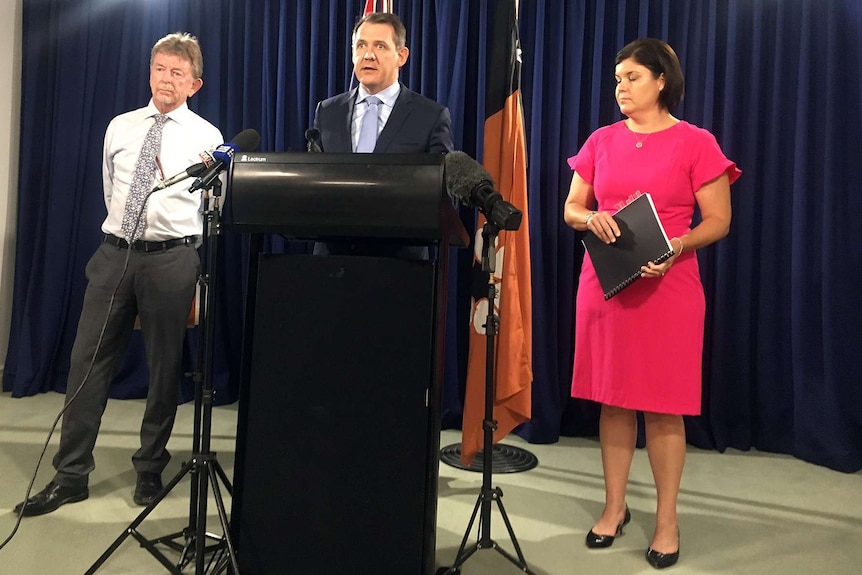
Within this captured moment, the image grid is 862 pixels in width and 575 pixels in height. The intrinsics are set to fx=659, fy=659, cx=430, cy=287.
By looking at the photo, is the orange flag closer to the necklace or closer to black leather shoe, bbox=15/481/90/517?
the necklace

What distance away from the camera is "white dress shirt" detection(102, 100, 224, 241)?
229 cm

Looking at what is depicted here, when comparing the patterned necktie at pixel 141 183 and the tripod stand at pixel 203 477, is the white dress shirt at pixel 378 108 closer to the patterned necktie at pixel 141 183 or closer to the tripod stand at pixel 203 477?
the tripod stand at pixel 203 477

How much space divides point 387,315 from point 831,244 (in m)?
2.40

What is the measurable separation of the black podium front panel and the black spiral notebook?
2.34 feet

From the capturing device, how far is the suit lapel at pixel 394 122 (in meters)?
2.02

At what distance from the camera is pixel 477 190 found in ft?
4.83

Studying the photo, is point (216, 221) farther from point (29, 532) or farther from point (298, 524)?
point (29, 532)

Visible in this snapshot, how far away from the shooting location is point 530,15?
132 inches

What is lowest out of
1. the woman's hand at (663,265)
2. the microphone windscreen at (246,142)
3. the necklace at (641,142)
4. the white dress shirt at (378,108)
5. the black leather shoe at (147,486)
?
the black leather shoe at (147,486)

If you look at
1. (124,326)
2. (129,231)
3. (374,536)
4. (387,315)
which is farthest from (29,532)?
(387,315)

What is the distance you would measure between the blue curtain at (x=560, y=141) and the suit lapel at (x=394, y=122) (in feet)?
4.34

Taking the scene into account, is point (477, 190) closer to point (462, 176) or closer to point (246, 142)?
point (462, 176)

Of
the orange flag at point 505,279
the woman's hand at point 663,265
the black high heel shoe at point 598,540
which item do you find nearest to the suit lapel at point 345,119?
the orange flag at point 505,279

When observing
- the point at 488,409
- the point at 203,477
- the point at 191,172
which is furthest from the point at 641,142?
the point at 203,477
